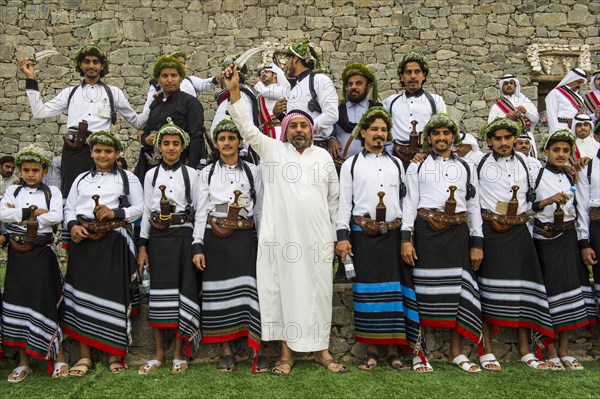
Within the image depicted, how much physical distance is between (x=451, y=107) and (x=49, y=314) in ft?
26.1

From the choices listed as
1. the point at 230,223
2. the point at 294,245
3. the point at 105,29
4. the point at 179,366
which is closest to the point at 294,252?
the point at 294,245

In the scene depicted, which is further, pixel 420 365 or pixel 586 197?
pixel 586 197

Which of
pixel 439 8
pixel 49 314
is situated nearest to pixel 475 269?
pixel 49 314

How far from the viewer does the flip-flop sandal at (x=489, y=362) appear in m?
4.38

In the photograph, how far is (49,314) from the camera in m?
4.30

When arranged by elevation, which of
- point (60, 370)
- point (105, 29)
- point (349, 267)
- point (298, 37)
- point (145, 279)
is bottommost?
point (60, 370)

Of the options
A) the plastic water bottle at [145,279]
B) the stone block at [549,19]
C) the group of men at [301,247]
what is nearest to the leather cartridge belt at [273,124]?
the group of men at [301,247]

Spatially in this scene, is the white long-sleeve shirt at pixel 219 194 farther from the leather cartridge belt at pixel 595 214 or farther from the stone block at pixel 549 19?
the stone block at pixel 549 19

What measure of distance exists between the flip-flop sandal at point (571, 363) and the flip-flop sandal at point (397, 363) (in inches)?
52.8

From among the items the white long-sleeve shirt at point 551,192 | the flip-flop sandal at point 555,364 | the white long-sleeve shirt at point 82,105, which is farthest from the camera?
the white long-sleeve shirt at point 82,105

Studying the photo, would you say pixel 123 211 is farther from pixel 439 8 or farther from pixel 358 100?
pixel 439 8

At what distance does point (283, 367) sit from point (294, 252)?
0.85 metres

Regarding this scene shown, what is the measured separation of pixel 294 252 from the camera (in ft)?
13.8

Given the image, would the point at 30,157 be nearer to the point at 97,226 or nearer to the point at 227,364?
the point at 97,226
